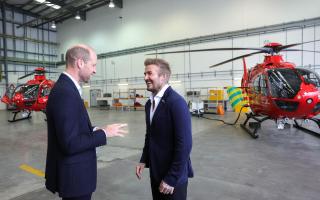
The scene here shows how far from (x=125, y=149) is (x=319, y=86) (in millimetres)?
5315

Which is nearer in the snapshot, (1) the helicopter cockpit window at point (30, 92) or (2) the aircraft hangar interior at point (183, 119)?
(2) the aircraft hangar interior at point (183, 119)

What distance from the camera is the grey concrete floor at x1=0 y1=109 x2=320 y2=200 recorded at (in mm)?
3135

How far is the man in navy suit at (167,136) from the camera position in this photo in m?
1.67

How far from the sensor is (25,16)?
2412 cm

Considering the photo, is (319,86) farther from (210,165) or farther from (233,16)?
(233,16)

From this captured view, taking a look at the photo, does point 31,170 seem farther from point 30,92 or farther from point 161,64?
point 30,92

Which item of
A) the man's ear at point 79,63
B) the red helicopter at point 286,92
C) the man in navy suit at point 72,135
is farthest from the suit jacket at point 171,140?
the red helicopter at point 286,92

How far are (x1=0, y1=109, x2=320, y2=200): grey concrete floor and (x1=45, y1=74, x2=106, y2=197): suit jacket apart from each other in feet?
5.64

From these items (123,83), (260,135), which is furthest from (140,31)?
(260,135)

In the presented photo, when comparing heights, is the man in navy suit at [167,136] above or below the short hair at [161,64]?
below

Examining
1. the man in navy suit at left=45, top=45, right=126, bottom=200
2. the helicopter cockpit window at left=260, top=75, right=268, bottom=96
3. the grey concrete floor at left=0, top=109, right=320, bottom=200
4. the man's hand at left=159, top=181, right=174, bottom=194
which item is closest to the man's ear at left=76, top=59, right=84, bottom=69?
the man in navy suit at left=45, top=45, right=126, bottom=200

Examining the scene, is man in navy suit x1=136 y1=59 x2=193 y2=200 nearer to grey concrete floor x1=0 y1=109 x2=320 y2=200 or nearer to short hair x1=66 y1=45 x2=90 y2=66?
short hair x1=66 y1=45 x2=90 y2=66

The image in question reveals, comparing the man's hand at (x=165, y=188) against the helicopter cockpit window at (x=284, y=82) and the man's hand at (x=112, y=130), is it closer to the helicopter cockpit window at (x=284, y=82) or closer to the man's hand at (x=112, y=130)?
the man's hand at (x=112, y=130)

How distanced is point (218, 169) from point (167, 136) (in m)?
2.67
